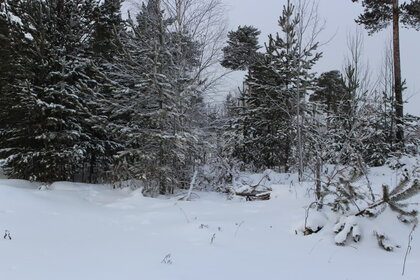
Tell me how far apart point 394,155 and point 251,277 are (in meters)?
12.2

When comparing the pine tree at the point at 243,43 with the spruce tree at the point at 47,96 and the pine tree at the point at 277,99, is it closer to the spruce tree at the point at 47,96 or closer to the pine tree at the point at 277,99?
the pine tree at the point at 277,99

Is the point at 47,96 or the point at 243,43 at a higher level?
the point at 243,43

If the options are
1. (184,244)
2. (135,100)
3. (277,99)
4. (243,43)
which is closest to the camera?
(184,244)

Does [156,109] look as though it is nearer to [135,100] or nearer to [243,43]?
[135,100]

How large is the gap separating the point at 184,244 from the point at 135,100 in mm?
5631

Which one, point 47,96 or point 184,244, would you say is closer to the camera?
point 184,244

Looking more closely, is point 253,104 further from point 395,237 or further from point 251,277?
point 251,277

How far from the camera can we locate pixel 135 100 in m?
8.98

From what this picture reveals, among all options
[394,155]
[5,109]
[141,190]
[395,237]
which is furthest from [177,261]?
[394,155]

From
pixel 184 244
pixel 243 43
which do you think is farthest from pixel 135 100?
pixel 243 43

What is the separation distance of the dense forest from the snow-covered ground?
2.38m

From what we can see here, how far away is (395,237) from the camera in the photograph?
13.8 ft

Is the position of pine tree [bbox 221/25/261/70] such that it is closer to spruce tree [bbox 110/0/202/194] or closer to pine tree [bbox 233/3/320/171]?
pine tree [bbox 233/3/320/171]

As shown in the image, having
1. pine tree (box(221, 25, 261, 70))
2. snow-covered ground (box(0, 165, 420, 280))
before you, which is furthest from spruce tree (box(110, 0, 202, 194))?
pine tree (box(221, 25, 261, 70))
